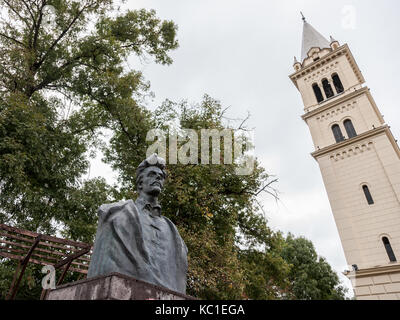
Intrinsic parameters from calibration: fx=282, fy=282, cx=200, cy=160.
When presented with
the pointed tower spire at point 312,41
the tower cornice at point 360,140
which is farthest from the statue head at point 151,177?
the pointed tower spire at point 312,41

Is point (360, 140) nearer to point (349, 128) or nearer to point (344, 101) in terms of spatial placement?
point (349, 128)

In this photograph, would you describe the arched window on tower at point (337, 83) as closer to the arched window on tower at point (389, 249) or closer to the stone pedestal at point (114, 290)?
the arched window on tower at point (389, 249)

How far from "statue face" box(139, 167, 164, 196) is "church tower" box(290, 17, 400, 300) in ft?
61.7

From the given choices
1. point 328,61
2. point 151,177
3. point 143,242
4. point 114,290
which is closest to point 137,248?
point 143,242

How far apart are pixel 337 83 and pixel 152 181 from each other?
95.2ft

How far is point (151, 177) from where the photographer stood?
3375mm

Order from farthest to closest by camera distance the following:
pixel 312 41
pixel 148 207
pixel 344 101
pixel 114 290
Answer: pixel 312 41 < pixel 344 101 < pixel 148 207 < pixel 114 290

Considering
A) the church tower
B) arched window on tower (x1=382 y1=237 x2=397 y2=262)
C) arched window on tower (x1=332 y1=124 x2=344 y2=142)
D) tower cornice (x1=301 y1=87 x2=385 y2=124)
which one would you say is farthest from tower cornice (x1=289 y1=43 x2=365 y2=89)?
arched window on tower (x1=382 y1=237 x2=397 y2=262)

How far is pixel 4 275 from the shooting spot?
7.78m

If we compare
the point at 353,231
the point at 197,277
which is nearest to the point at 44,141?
the point at 197,277

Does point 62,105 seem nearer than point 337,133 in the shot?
Yes

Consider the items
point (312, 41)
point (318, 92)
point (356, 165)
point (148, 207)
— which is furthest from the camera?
point (312, 41)

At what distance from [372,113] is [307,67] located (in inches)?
372
